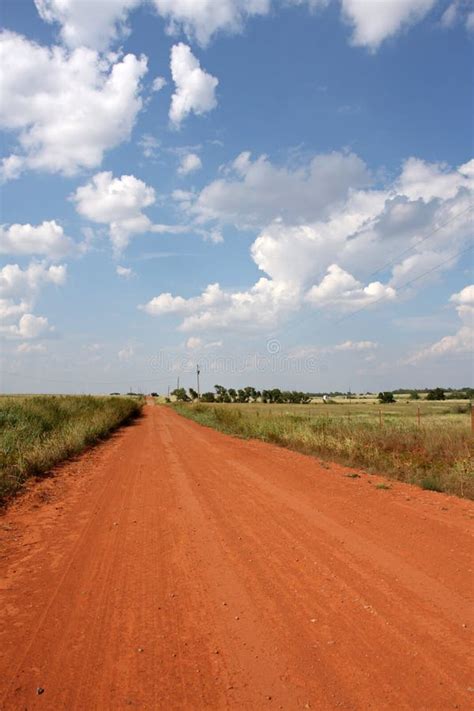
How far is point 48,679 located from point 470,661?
127 inches

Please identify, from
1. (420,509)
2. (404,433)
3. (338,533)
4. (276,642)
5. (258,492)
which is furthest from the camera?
(404,433)

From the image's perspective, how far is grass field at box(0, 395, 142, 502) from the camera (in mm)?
11547

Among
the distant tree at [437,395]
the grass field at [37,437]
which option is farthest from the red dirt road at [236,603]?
the distant tree at [437,395]

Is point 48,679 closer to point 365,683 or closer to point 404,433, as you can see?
point 365,683

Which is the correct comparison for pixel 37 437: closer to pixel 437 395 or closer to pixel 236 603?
pixel 236 603

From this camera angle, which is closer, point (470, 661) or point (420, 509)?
point (470, 661)

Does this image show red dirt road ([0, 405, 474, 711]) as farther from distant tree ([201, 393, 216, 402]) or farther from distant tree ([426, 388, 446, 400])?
distant tree ([201, 393, 216, 402])

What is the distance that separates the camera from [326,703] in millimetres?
3293

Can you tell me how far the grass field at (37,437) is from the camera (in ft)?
37.9

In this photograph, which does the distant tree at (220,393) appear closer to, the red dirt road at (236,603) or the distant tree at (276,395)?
the distant tree at (276,395)

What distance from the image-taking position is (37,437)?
15695 mm

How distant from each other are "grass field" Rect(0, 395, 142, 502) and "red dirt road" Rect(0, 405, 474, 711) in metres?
2.16

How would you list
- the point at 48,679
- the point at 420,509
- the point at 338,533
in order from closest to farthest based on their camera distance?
the point at 48,679 → the point at 338,533 → the point at 420,509

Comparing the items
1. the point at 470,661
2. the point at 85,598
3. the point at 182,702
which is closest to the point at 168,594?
the point at 85,598
